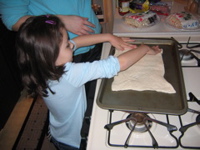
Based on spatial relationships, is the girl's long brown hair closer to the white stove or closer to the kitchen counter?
the white stove

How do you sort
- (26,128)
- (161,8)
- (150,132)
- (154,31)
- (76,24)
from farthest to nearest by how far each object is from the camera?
1. (26,128)
2. (161,8)
3. (154,31)
4. (76,24)
5. (150,132)

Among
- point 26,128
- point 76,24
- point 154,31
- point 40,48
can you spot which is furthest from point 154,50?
point 26,128

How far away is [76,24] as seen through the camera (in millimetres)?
727

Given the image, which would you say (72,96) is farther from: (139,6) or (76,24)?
(139,6)

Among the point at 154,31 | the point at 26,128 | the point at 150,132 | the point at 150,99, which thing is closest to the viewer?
the point at 150,132

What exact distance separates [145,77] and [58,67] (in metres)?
0.37

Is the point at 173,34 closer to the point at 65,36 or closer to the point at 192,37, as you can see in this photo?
the point at 192,37

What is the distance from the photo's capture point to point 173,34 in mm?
981

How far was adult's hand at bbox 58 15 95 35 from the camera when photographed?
28.0 inches

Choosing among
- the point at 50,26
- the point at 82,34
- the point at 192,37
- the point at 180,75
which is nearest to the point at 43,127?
the point at 82,34

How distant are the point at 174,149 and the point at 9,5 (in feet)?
2.78

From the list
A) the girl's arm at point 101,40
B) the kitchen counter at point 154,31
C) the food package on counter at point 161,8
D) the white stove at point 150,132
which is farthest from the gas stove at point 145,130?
the food package on counter at point 161,8

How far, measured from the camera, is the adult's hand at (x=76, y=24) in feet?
2.34

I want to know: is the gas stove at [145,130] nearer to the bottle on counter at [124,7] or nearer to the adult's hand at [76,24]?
the adult's hand at [76,24]
